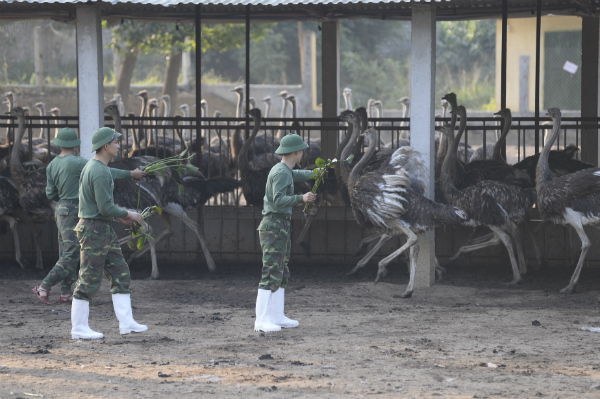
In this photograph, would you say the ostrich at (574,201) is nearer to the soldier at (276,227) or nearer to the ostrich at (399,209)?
the ostrich at (399,209)

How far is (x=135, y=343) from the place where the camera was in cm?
747

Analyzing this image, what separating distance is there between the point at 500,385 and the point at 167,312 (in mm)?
3848

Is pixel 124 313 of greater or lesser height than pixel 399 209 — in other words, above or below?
below

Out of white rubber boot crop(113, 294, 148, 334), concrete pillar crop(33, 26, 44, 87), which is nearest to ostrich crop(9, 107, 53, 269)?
white rubber boot crop(113, 294, 148, 334)

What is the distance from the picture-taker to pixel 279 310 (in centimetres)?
801

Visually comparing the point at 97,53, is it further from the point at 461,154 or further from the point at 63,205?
the point at 461,154

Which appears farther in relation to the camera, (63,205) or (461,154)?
(461,154)

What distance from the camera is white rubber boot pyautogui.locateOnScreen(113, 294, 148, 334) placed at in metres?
7.61

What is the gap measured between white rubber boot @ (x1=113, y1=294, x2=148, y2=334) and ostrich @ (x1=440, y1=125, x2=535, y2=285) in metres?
4.11

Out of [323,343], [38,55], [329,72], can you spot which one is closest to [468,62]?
[38,55]

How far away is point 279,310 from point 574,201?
3.60m

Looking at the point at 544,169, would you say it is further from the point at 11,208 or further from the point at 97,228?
the point at 11,208

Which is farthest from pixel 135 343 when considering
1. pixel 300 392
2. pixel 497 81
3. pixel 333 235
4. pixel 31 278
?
pixel 497 81

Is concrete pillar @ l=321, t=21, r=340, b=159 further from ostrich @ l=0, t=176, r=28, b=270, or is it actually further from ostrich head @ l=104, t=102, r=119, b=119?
ostrich @ l=0, t=176, r=28, b=270
